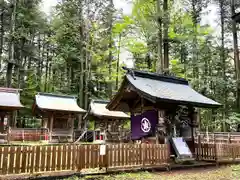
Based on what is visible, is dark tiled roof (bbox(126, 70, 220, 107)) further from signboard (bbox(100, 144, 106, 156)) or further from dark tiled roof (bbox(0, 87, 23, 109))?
dark tiled roof (bbox(0, 87, 23, 109))

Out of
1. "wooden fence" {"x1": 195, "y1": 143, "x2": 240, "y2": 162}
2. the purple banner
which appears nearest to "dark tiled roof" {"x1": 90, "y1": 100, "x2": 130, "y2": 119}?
the purple banner

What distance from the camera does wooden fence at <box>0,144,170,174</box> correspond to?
6.38 m

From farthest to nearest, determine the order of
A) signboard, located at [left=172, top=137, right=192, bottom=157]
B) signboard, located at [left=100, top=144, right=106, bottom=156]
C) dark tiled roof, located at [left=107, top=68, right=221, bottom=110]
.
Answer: signboard, located at [left=172, top=137, right=192, bottom=157] → dark tiled roof, located at [left=107, top=68, right=221, bottom=110] → signboard, located at [left=100, top=144, right=106, bottom=156]

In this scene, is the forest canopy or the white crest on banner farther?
the forest canopy

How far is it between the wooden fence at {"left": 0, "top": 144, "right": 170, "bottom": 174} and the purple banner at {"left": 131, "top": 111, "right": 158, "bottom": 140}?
1.72 m

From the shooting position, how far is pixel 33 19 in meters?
30.1

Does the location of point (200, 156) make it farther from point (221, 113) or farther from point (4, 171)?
point (221, 113)

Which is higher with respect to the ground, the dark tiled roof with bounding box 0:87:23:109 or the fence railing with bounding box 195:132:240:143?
the dark tiled roof with bounding box 0:87:23:109

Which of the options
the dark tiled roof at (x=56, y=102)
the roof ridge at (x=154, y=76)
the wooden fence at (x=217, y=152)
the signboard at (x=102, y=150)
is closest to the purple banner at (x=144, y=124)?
the roof ridge at (x=154, y=76)

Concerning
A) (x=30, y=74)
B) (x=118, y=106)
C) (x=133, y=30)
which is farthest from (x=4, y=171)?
(x=30, y=74)

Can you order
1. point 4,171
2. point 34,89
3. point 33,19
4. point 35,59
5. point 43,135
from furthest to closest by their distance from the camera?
1. point 35,59
2. point 34,89
3. point 33,19
4. point 43,135
5. point 4,171

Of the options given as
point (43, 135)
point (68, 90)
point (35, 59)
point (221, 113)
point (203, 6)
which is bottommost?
point (43, 135)

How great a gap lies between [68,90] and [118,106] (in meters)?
22.2

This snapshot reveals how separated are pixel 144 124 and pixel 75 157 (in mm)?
4677
